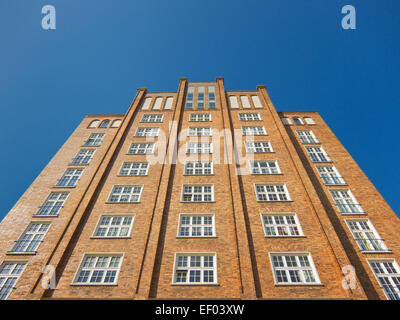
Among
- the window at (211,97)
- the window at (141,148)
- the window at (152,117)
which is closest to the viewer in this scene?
the window at (141,148)

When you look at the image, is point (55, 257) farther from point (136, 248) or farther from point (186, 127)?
point (186, 127)

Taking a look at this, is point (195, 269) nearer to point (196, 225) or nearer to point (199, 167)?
point (196, 225)

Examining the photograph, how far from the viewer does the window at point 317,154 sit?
76.2ft

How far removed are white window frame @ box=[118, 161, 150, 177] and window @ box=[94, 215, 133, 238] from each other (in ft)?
14.6

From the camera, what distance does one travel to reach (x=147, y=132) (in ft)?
86.5

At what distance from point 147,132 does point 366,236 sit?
850 inches

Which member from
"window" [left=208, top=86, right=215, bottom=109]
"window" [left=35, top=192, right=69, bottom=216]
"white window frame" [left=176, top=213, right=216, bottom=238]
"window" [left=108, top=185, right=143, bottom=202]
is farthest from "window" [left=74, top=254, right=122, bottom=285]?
"window" [left=208, top=86, right=215, bottom=109]

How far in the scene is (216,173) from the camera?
2064 centimetres

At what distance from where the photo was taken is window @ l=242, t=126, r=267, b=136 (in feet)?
84.2

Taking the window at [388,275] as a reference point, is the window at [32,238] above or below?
above

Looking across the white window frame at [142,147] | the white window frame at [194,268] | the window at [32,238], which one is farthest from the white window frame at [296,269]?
the window at [32,238]

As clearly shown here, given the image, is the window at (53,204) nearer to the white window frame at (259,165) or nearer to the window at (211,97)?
the white window frame at (259,165)

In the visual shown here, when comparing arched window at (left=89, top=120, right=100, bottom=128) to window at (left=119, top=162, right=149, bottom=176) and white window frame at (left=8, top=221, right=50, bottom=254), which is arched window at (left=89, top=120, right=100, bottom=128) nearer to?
window at (left=119, top=162, right=149, bottom=176)

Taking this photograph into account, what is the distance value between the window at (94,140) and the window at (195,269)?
668 inches
